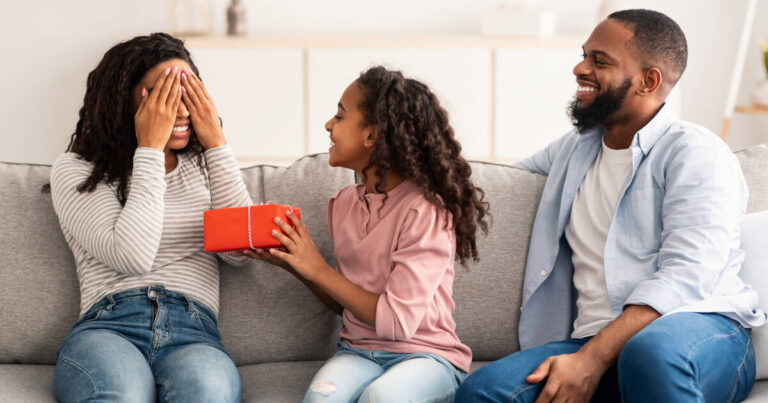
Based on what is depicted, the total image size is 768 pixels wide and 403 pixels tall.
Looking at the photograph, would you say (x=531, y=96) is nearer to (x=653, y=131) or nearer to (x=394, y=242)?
(x=653, y=131)

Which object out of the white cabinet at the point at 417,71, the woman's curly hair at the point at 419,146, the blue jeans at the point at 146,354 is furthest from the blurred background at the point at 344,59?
the blue jeans at the point at 146,354

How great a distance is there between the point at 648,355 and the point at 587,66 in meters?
0.76

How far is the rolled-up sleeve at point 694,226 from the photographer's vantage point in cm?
158

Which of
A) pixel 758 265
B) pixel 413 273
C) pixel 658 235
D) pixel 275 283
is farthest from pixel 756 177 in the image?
pixel 275 283

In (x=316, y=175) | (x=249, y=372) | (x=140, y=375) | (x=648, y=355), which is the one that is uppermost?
(x=316, y=175)

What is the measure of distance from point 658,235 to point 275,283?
88 centimetres

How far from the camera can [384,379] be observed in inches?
58.9

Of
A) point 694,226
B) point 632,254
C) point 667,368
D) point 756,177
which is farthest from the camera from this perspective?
point 756,177

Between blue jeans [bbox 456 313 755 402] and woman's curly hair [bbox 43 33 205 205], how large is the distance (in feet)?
2.98

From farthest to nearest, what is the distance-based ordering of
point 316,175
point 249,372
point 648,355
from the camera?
point 316,175, point 249,372, point 648,355

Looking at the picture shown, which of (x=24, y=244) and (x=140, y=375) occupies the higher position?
(x=24, y=244)

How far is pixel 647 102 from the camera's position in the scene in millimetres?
1848

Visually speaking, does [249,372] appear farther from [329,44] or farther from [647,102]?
[329,44]

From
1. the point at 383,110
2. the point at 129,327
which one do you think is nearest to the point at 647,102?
the point at 383,110
